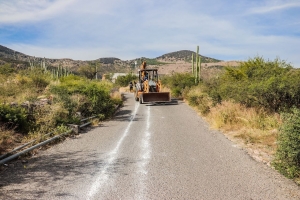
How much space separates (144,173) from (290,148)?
3143 mm

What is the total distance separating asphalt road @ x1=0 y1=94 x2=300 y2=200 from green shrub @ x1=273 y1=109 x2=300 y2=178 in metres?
0.24

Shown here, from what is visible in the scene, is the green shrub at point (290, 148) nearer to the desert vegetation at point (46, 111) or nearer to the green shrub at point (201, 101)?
the desert vegetation at point (46, 111)

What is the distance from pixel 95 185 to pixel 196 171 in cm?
233

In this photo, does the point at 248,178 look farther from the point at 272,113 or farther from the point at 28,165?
the point at 272,113

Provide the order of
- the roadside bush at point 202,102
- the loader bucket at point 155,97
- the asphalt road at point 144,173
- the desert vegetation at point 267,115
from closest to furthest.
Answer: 1. the asphalt road at point 144,173
2. the desert vegetation at point 267,115
3. the roadside bush at point 202,102
4. the loader bucket at point 155,97

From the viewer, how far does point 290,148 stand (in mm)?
5227

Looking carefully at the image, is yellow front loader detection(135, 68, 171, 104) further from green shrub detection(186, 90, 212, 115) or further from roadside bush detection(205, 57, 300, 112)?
roadside bush detection(205, 57, 300, 112)

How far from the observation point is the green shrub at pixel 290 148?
5.18m

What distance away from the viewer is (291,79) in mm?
10680

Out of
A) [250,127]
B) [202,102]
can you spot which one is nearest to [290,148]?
[250,127]

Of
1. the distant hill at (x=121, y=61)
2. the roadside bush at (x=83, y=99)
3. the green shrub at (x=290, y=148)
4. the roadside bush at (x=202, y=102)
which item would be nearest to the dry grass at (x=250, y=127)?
the green shrub at (x=290, y=148)

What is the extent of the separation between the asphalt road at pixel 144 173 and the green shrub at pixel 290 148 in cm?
24

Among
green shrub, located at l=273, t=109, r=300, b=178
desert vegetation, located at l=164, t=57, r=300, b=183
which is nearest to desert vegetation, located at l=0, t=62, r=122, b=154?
desert vegetation, located at l=164, t=57, r=300, b=183

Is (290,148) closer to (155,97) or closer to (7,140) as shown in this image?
(7,140)
